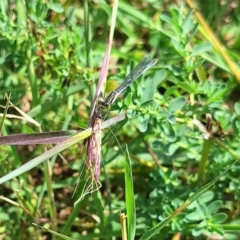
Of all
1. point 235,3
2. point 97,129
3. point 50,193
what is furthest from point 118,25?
point 97,129

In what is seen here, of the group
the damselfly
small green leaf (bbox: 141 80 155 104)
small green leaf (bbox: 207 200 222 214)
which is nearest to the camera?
the damselfly

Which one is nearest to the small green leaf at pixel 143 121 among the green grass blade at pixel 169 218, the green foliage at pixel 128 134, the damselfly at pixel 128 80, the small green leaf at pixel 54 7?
the green foliage at pixel 128 134

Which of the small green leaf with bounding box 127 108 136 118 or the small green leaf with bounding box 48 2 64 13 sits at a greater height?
the small green leaf with bounding box 48 2 64 13

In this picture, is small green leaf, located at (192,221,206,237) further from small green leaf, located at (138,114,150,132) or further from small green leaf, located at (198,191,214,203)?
small green leaf, located at (138,114,150,132)

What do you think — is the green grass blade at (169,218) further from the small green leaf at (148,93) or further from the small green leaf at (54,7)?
the small green leaf at (54,7)

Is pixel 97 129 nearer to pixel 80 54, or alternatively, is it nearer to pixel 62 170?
pixel 80 54

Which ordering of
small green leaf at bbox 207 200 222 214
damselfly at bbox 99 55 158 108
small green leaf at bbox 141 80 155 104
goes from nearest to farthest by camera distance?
damselfly at bbox 99 55 158 108, small green leaf at bbox 141 80 155 104, small green leaf at bbox 207 200 222 214

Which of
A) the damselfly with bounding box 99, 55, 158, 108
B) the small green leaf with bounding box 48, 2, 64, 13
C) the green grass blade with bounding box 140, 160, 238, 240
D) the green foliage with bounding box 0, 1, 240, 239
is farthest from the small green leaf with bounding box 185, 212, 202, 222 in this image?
the small green leaf with bounding box 48, 2, 64, 13

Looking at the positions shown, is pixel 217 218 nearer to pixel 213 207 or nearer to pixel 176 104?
pixel 213 207
